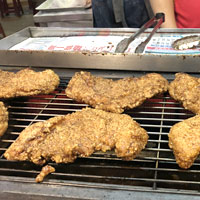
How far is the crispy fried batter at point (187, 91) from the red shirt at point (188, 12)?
69.3 inches

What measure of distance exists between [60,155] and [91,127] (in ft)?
0.93

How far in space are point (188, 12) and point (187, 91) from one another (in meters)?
1.97

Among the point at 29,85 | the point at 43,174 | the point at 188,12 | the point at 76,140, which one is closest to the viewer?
the point at 43,174

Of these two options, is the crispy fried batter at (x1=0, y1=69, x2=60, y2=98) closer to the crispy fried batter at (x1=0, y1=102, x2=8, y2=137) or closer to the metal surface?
the metal surface

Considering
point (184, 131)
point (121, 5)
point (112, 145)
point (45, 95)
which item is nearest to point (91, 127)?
point (112, 145)

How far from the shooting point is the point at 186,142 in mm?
1462

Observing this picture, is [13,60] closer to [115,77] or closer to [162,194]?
[115,77]

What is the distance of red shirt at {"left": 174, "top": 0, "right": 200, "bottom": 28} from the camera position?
3.29 m

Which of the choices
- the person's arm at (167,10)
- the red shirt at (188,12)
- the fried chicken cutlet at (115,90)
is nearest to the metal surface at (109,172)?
the fried chicken cutlet at (115,90)

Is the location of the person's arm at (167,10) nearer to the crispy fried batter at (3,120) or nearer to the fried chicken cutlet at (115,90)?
the fried chicken cutlet at (115,90)

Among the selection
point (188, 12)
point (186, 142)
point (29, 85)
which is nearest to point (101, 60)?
point (29, 85)

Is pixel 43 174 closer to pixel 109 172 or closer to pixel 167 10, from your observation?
pixel 109 172

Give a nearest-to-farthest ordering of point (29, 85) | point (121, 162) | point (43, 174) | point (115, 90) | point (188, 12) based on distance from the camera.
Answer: point (43, 174) → point (121, 162) → point (115, 90) → point (29, 85) → point (188, 12)

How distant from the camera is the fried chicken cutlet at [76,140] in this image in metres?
1.52
